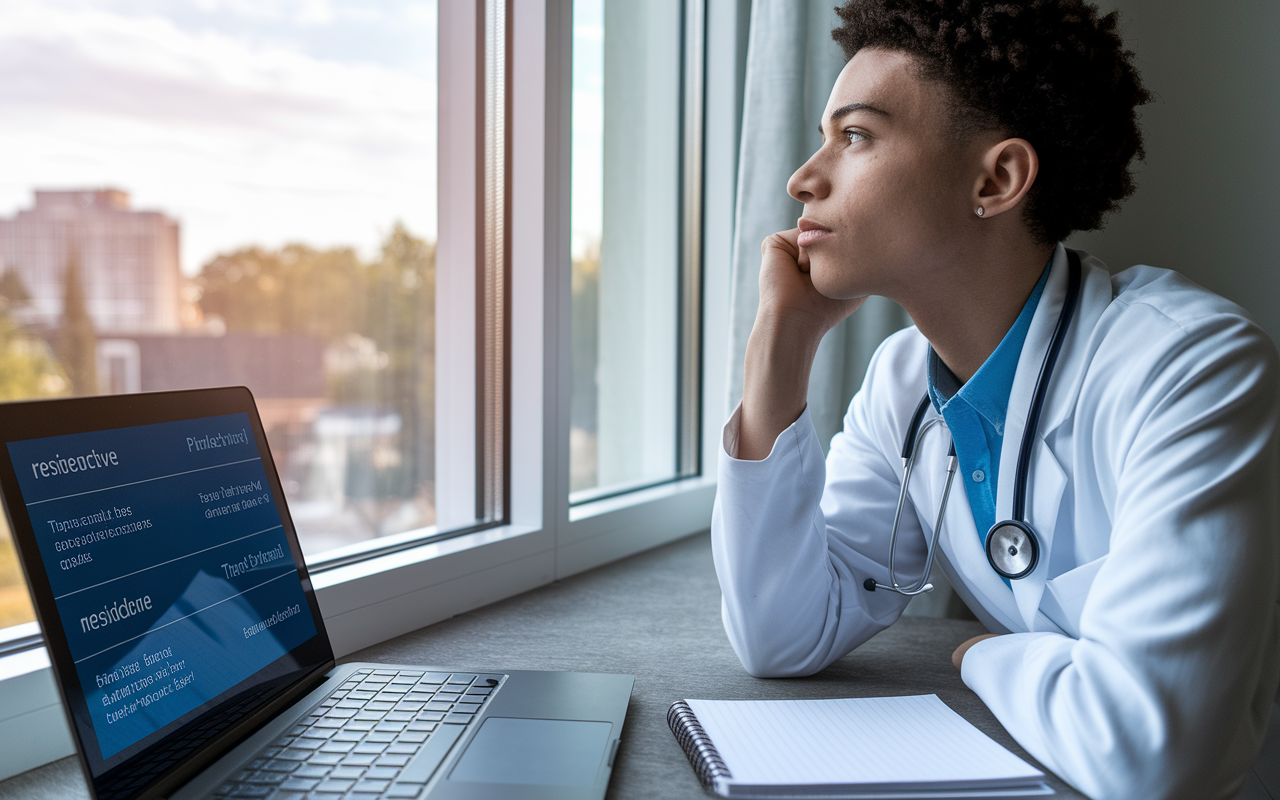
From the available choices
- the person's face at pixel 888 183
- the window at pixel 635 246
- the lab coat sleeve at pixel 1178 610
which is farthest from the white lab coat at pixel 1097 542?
the window at pixel 635 246

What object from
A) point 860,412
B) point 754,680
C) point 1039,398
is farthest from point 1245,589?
point 860,412

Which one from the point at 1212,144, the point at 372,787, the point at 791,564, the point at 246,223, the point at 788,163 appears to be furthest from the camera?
the point at 788,163

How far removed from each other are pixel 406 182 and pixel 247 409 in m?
0.79

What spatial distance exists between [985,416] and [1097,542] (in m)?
0.18

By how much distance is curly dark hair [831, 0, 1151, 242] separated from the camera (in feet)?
2.97

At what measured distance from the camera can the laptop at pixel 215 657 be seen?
1.72ft

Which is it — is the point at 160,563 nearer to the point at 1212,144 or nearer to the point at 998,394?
the point at 998,394

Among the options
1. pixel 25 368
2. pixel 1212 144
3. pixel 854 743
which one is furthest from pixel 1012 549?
pixel 25 368

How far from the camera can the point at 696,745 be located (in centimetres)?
65

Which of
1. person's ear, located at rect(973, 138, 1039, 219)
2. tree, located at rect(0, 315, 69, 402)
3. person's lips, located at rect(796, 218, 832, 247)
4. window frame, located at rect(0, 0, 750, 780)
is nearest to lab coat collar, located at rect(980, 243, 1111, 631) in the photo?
person's ear, located at rect(973, 138, 1039, 219)

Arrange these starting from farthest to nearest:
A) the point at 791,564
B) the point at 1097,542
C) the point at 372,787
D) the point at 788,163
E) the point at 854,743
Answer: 1. the point at 788,163
2. the point at 791,564
3. the point at 1097,542
4. the point at 854,743
5. the point at 372,787

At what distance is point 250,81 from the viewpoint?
135 centimetres

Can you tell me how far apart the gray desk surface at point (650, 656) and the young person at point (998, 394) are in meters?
0.04

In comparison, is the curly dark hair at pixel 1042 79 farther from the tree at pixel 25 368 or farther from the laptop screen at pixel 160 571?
the tree at pixel 25 368
